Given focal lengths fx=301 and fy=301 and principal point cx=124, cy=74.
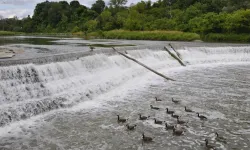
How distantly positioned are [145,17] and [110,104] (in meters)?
43.2

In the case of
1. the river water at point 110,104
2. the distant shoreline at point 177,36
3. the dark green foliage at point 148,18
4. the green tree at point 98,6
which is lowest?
the river water at point 110,104

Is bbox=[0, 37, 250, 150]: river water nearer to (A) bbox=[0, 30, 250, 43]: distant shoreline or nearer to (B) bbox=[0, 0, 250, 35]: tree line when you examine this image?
(A) bbox=[0, 30, 250, 43]: distant shoreline

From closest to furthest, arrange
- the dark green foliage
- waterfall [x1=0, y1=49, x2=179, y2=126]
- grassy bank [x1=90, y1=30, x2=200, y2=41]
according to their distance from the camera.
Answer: waterfall [x1=0, y1=49, x2=179, y2=126] < the dark green foliage < grassy bank [x1=90, y1=30, x2=200, y2=41]

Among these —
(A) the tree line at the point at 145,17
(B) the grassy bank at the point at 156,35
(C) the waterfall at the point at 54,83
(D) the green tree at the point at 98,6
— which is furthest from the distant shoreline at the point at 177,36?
(D) the green tree at the point at 98,6

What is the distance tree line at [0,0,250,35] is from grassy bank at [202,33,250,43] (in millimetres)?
1067

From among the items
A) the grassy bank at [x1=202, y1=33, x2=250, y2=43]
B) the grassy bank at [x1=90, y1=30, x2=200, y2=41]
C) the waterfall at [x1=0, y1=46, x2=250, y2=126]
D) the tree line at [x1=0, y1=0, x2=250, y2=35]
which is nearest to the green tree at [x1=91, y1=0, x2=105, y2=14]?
the tree line at [x1=0, y1=0, x2=250, y2=35]

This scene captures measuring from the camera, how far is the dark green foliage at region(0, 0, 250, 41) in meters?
35.8

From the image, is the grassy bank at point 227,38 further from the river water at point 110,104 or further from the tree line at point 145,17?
the river water at point 110,104

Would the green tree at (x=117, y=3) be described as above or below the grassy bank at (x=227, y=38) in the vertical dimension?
above

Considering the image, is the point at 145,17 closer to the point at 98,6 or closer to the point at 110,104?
the point at 98,6

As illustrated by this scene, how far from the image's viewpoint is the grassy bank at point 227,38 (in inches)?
1294

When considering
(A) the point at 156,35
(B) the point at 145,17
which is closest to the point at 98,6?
(B) the point at 145,17

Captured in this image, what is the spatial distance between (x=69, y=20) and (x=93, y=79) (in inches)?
2301

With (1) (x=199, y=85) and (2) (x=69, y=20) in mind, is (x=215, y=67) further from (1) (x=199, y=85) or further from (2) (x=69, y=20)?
(2) (x=69, y=20)
